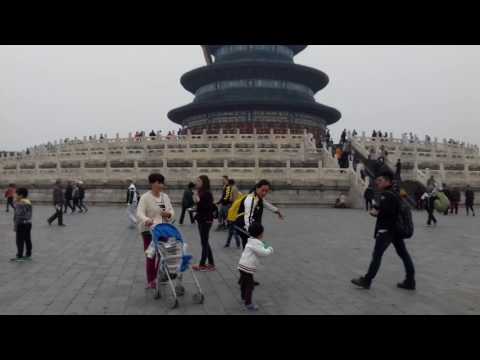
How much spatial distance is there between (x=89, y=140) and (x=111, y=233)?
26049mm

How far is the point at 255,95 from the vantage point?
49.4 m

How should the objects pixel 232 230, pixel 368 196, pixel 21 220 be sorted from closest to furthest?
pixel 21 220 < pixel 232 230 < pixel 368 196

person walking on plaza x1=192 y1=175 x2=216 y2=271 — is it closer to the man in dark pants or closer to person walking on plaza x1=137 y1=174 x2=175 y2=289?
person walking on plaza x1=137 y1=174 x2=175 y2=289

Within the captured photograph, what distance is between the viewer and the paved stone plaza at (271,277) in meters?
5.77

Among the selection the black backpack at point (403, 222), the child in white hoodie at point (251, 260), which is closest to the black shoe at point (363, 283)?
the black backpack at point (403, 222)

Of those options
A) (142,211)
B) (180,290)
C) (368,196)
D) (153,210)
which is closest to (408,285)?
(180,290)

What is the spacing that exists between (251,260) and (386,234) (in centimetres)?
246

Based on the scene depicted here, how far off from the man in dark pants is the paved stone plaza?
0.21 m

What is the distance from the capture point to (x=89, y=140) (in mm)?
37094

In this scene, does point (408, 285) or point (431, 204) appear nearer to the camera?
point (408, 285)

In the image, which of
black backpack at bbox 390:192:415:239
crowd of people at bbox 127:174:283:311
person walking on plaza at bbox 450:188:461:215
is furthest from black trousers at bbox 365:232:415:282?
person walking on plaza at bbox 450:188:461:215

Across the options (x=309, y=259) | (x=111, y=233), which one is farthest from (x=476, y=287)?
(x=111, y=233)

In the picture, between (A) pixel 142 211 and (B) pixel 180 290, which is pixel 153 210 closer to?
(A) pixel 142 211

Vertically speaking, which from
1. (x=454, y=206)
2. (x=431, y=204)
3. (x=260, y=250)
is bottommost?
(x=454, y=206)
